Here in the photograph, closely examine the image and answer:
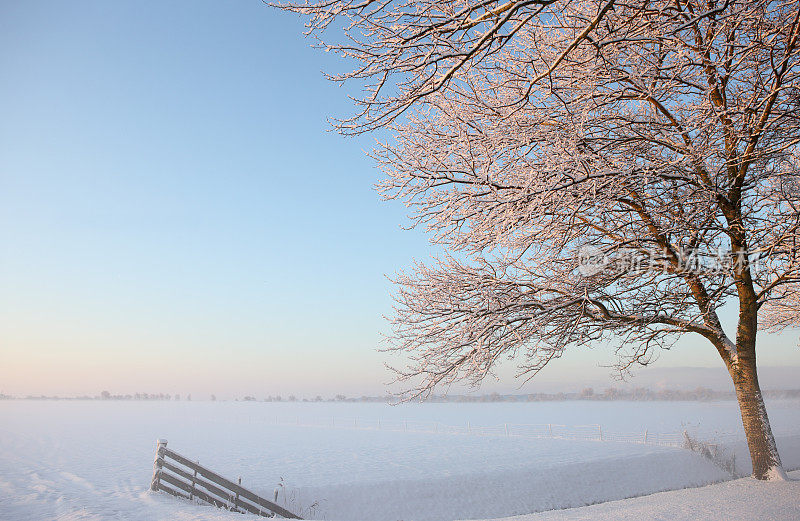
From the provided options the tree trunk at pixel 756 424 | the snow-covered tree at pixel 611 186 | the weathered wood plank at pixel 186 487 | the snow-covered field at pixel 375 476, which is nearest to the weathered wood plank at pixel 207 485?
the weathered wood plank at pixel 186 487

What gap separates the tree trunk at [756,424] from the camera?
733cm

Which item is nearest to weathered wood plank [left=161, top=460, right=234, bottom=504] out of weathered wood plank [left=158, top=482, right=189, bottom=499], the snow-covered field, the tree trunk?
weathered wood plank [left=158, top=482, right=189, bottom=499]

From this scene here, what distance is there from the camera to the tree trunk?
7332 millimetres

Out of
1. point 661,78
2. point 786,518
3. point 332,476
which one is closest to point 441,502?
point 332,476

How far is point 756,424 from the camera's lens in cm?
741

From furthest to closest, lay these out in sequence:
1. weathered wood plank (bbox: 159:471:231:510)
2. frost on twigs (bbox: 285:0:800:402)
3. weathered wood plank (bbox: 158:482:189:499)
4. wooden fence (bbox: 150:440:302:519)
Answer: weathered wood plank (bbox: 158:482:189:499) < wooden fence (bbox: 150:440:302:519) < weathered wood plank (bbox: 159:471:231:510) < frost on twigs (bbox: 285:0:800:402)

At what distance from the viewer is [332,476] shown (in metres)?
16.9

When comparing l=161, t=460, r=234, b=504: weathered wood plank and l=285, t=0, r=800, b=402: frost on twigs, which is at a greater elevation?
l=285, t=0, r=800, b=402: frost on twigs

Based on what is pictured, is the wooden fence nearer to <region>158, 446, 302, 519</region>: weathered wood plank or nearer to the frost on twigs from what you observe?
<region>158, 446, 302, 519</region>: weathered wood plank

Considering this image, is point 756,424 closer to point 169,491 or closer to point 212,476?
point 212,476

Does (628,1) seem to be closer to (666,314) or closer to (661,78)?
(661,78)

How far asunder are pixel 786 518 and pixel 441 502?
1052cm

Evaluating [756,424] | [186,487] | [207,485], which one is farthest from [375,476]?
[756,424]

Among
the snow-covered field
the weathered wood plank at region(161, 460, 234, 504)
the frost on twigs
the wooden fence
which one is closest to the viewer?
the frost on twigs
